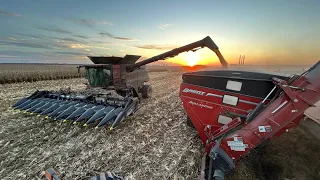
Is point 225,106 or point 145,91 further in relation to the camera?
point 145,91

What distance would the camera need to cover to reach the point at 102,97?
7.21 metres

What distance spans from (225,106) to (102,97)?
189 inches

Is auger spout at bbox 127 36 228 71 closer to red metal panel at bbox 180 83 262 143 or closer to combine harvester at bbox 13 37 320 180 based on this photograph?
combine harvester at bbox 13 37 320 180

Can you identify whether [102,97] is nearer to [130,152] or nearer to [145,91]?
[130,152]

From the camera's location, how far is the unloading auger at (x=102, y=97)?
6.00 meters

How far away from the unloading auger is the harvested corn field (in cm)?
51

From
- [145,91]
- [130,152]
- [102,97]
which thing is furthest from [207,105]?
[145,91]

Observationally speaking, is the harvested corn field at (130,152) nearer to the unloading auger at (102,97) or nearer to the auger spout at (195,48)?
the unloading auger at (102,97)

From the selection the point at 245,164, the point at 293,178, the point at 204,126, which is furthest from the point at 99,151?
the point at 293,178

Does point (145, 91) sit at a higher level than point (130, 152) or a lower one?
higher

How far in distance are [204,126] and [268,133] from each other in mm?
1850

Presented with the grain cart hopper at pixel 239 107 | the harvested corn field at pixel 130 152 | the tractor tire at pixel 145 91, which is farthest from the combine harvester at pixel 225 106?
the tractor tire at pixel 145 91

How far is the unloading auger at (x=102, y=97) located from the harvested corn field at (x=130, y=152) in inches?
19.9

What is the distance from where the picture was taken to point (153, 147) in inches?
197
